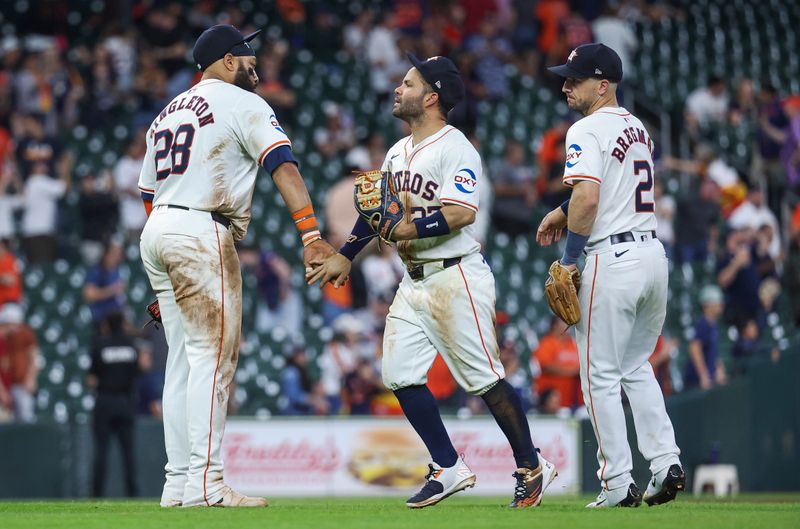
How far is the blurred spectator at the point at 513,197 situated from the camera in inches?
650

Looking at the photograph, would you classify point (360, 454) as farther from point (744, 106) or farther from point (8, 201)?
point (744, 106)

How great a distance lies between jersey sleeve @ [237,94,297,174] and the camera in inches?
262

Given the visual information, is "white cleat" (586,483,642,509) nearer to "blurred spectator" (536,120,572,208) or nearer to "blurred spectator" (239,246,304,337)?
"blurred spectator" (239,246,304,337)

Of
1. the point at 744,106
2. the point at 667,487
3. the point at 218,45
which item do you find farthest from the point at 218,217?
the point at 744,106

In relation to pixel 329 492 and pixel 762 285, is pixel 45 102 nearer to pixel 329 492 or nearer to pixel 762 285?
pixel 329 492

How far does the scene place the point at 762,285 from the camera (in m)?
15.4

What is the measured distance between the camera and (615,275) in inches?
269

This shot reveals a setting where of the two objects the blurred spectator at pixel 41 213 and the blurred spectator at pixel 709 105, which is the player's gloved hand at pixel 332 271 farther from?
the blurred spectator at pixel 709 105

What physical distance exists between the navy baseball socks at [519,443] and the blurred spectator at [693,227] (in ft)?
32.7

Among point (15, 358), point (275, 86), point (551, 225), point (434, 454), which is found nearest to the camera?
point (434, 454)

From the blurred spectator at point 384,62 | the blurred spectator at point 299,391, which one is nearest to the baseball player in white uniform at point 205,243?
the blurred spectator at point 299,391

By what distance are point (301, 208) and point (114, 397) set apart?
22.1 ft

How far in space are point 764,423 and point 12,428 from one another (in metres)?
6.85

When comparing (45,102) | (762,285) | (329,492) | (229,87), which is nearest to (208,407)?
(229,87)
